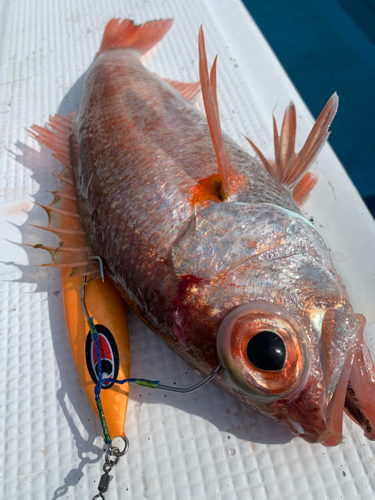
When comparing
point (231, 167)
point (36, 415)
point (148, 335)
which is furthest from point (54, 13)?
point (36, 415)

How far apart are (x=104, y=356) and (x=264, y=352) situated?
2.53 ft

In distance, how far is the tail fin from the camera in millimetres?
2555

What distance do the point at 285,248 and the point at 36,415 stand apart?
1.31 m

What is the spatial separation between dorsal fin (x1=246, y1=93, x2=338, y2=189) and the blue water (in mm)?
1489

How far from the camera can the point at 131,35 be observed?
2.62m

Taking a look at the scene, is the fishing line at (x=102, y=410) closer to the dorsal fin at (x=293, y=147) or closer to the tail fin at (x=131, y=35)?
the dorsal fin at (x=293, y=147)

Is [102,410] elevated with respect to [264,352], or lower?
lower

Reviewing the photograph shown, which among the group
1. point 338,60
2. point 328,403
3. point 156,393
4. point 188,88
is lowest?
point 156,393

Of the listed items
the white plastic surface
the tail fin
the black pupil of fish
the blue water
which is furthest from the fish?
the blue water

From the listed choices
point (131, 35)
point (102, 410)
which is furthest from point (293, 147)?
point (131, 35)

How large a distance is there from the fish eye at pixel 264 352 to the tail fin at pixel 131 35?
241cm

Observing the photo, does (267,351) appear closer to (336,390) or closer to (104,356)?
(336,390)

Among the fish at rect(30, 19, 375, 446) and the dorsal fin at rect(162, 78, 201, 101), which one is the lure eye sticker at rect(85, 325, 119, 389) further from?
the dorsal fin at rect(162, 78, 201, 101)

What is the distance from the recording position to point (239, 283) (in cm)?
113
